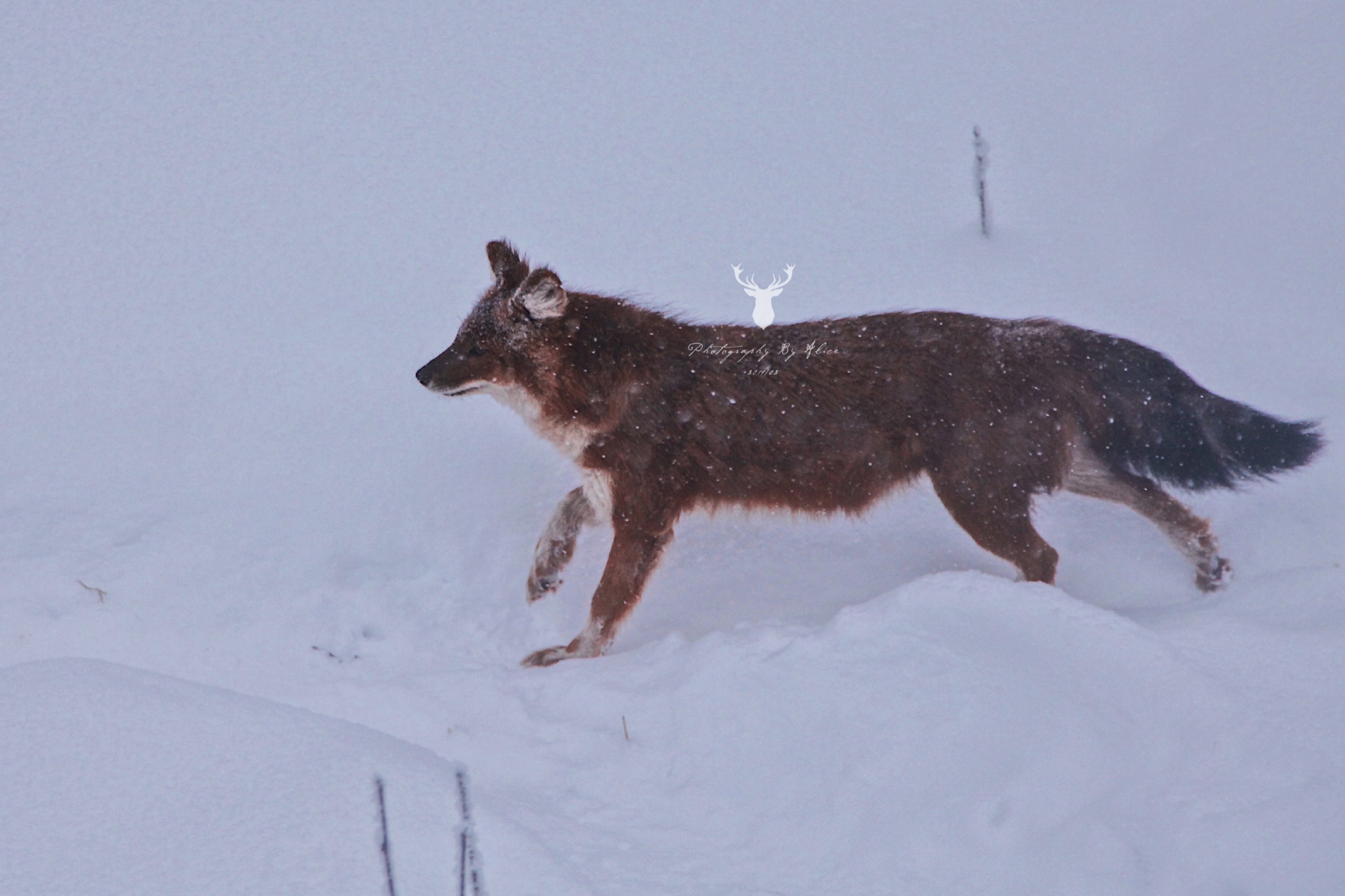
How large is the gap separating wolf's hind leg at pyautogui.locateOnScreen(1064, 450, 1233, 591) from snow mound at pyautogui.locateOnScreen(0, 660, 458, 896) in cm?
316

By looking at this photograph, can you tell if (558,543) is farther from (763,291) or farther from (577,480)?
(763,291)

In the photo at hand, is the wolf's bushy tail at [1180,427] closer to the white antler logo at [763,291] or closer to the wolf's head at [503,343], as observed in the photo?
the white antler logo at [763,291]

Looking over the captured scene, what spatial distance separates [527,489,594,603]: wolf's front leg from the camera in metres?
5.25

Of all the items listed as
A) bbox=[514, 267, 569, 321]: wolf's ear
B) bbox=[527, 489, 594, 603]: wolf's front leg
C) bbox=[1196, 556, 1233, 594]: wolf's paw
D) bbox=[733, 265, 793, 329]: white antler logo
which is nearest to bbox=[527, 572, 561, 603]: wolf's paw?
bbox=[527, 489, 594, 603]: wolf's front leg

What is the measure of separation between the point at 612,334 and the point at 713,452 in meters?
0.74

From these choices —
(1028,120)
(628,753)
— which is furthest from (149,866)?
(1028,120)

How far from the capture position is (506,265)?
5297mm

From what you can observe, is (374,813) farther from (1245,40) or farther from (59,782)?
(1245,40)

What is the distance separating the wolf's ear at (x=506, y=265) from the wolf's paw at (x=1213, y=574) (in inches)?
134

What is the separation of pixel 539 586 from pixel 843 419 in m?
1.67

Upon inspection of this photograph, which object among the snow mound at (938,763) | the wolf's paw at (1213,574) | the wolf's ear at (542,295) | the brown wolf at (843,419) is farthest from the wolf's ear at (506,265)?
the wolf's paw at (1213,574)

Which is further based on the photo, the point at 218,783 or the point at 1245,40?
the point at 1245,40

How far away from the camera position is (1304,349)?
5.91m

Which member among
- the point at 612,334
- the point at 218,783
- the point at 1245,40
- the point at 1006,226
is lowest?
the point at 218,783
